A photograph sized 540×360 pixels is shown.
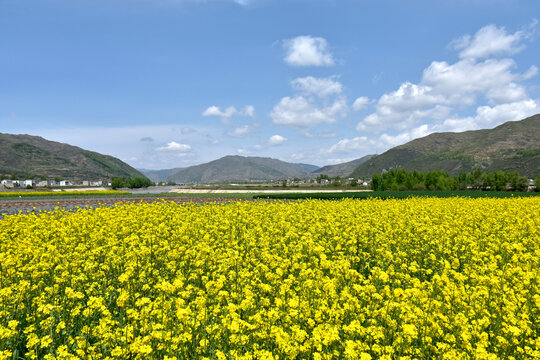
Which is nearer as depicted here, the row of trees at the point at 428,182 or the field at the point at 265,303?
the field at the point at 265,303

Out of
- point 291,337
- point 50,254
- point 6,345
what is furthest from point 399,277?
point 50,254

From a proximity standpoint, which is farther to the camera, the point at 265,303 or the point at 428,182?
the point at 428,182

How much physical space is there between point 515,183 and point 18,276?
107016 millimetres

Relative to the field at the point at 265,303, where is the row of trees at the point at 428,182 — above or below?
above

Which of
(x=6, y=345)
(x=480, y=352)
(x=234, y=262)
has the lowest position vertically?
Result: (x=6, y=345)

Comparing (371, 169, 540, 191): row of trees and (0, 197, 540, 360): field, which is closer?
(0, 197, 540, 360): field

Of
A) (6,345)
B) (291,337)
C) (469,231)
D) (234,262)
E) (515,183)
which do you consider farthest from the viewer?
(515,183)

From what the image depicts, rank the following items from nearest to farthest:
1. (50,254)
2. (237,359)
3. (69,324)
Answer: (237,359) → (69,324) → (50,254)

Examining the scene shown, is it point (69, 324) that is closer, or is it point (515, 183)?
point (69, 324)

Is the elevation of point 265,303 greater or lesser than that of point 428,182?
lesser

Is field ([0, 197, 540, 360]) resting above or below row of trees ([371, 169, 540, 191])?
below

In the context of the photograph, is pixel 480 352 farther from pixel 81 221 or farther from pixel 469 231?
pixel 81 221

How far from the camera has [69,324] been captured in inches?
250

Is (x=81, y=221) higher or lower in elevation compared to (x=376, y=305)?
higher
